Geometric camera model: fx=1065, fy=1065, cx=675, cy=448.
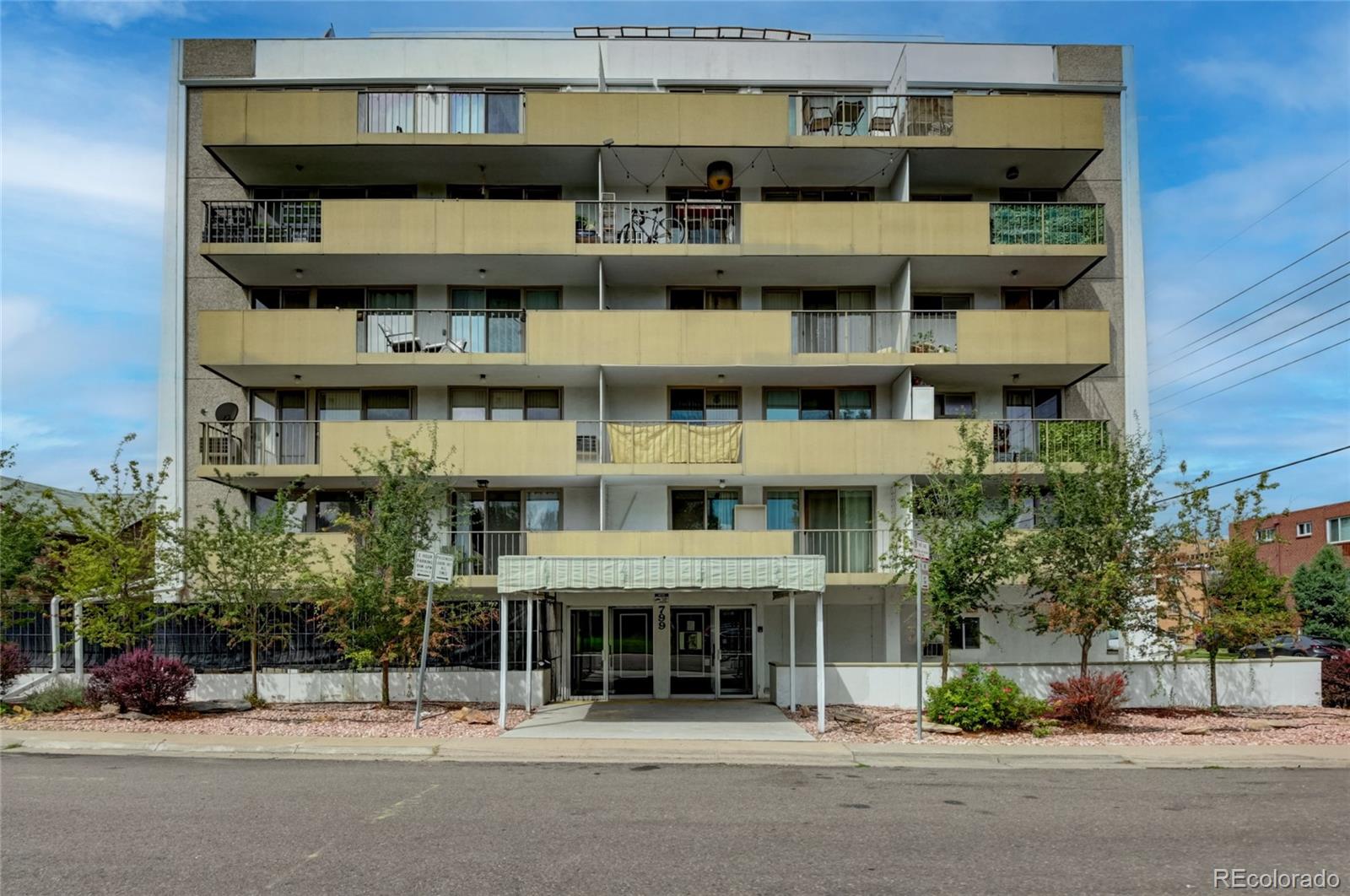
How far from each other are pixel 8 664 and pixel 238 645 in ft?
13.3

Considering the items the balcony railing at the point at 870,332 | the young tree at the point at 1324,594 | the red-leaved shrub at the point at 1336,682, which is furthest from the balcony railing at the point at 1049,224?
the young tree at the point at 1324,594

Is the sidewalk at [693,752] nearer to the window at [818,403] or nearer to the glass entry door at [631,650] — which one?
the glass entry door at [631,650]

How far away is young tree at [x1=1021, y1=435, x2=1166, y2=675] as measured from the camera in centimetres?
1955

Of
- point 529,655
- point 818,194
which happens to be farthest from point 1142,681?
point 818,194

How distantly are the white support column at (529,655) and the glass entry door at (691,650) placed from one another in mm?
3568

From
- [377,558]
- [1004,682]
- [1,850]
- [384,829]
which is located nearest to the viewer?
[1,850]

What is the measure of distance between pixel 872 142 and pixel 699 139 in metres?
4.10

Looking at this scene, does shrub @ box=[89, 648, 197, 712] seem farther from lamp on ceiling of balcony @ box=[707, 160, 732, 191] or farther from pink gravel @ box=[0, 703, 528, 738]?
lamp on ceiling of balcony @ box=[707, 160, 732, 191]

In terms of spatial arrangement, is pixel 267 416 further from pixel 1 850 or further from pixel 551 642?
pixel 1 850

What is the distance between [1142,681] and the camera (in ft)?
69.8

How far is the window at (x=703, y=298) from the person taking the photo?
1056 inches

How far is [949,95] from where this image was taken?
25766 mm

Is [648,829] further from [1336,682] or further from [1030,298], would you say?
[1030,298]

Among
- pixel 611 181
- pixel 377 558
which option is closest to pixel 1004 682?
pixel 377 558
